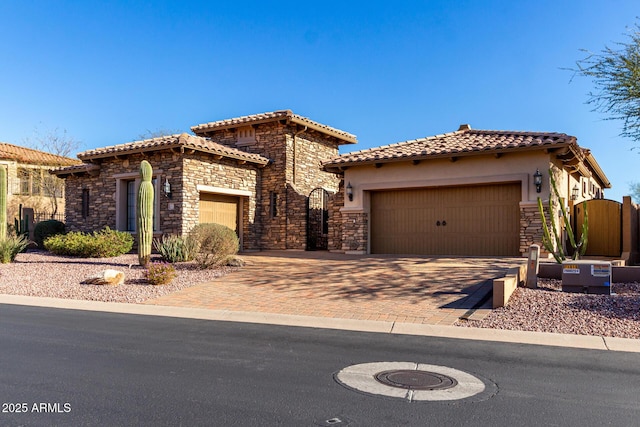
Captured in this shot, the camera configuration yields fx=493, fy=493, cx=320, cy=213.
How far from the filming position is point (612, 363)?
5.81 m

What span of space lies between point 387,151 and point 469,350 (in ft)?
40.6

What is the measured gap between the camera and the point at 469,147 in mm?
15930

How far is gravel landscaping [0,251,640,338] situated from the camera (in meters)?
7.75

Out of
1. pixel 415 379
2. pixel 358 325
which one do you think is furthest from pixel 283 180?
pixel 415 379

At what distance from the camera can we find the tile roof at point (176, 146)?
57.7 ft

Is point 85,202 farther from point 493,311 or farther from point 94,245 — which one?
point 493,311

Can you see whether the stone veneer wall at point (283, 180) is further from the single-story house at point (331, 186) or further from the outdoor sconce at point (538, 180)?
the outdoor sconce at point (538, 180)

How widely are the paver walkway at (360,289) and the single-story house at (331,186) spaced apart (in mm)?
2161

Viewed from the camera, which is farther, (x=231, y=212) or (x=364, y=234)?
(x=231, y=212)

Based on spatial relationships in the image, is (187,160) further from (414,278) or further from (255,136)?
(414,278)

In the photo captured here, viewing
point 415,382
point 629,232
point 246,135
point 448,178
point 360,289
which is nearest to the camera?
point 415,382

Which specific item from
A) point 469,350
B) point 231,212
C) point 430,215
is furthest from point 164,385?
point 231,212

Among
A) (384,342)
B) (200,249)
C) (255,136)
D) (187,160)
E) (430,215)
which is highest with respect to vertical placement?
(255,136)

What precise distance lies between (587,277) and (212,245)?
9.51 m
